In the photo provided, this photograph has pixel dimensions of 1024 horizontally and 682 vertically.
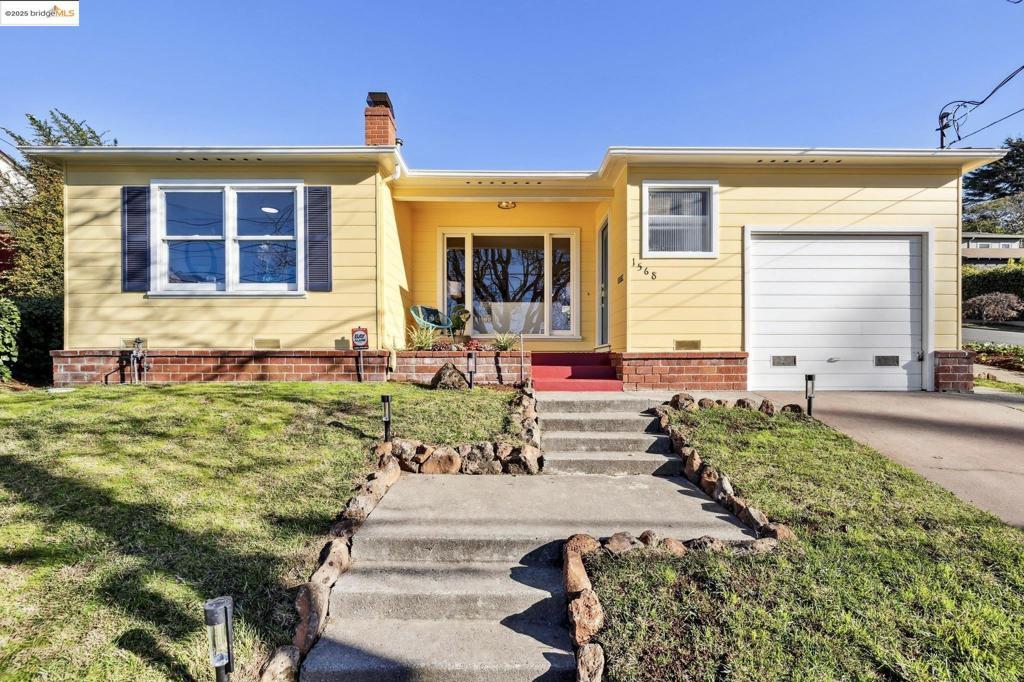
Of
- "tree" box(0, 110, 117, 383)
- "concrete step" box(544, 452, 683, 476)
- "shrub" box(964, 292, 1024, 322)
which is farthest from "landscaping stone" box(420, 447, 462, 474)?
"shrub" box(964, 292, 1024, 322)

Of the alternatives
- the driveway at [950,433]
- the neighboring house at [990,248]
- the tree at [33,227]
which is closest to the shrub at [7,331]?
the tree at [33,227]

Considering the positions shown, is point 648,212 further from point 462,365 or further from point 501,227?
point 462,365

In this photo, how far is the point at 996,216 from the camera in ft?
91.5

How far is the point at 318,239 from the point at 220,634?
5719mm

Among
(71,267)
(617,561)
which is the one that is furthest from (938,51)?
(71,267)

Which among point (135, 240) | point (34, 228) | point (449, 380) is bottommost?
point (449, 380)

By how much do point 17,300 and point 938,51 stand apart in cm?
1677

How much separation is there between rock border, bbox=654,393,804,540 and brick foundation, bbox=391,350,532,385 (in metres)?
2.22

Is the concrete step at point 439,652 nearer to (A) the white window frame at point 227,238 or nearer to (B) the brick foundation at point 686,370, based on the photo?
(B) the brick foundation at point 686,370

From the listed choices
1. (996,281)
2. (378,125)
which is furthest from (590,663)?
(996,281)

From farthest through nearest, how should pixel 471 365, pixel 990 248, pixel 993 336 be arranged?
pixel 990 248, pixel 993 336, pixel 471 365

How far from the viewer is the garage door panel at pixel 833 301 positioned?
6.67 m

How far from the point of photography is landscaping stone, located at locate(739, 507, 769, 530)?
9.70 feet

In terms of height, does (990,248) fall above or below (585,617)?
above
